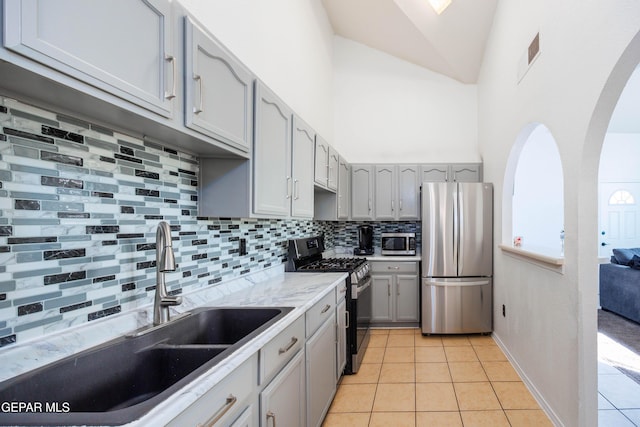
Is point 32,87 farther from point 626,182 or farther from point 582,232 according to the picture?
point 626,182

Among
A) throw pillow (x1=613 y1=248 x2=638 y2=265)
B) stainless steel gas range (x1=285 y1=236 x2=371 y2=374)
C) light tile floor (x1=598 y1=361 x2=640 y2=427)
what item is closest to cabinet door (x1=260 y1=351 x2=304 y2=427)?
stainless steel gas range (x1=285 y1=236 x2=371 y2=374)

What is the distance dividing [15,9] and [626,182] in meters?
8.09

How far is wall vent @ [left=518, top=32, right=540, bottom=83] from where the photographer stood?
8.55 ft

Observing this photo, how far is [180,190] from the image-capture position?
70.2 inches

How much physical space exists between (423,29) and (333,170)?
82.9 inches

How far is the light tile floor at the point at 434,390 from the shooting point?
242cm

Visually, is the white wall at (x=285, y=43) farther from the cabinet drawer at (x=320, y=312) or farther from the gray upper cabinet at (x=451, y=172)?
the cabinet drawer at (x=320, y=312)

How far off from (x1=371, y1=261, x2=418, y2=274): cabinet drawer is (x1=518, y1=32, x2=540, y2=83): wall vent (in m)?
2.30

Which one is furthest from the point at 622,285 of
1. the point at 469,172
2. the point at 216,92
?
the point at 216,92

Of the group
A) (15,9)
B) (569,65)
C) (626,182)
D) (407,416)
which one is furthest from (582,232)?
(626,182)

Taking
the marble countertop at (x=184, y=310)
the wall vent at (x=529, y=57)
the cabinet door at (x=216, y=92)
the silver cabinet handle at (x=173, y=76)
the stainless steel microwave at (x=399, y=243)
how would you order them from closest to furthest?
the marble countertop at (x=184, y=310) → the silver cabinet handle at (x=173, y=76) → the cabinet door at (x=216, y=92) → the wall vent at (x=529, y=57) → the stainless steel microwave at (x=399, y=243)

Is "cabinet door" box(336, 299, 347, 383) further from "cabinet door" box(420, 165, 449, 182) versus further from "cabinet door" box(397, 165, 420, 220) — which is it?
"cabinet door" box(420, 165, 449, 182)

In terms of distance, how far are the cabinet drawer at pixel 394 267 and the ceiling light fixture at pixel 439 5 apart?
2842 mm

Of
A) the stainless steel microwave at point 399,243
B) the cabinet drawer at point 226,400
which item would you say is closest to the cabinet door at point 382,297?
the stainless steel microwave at point 399,243
